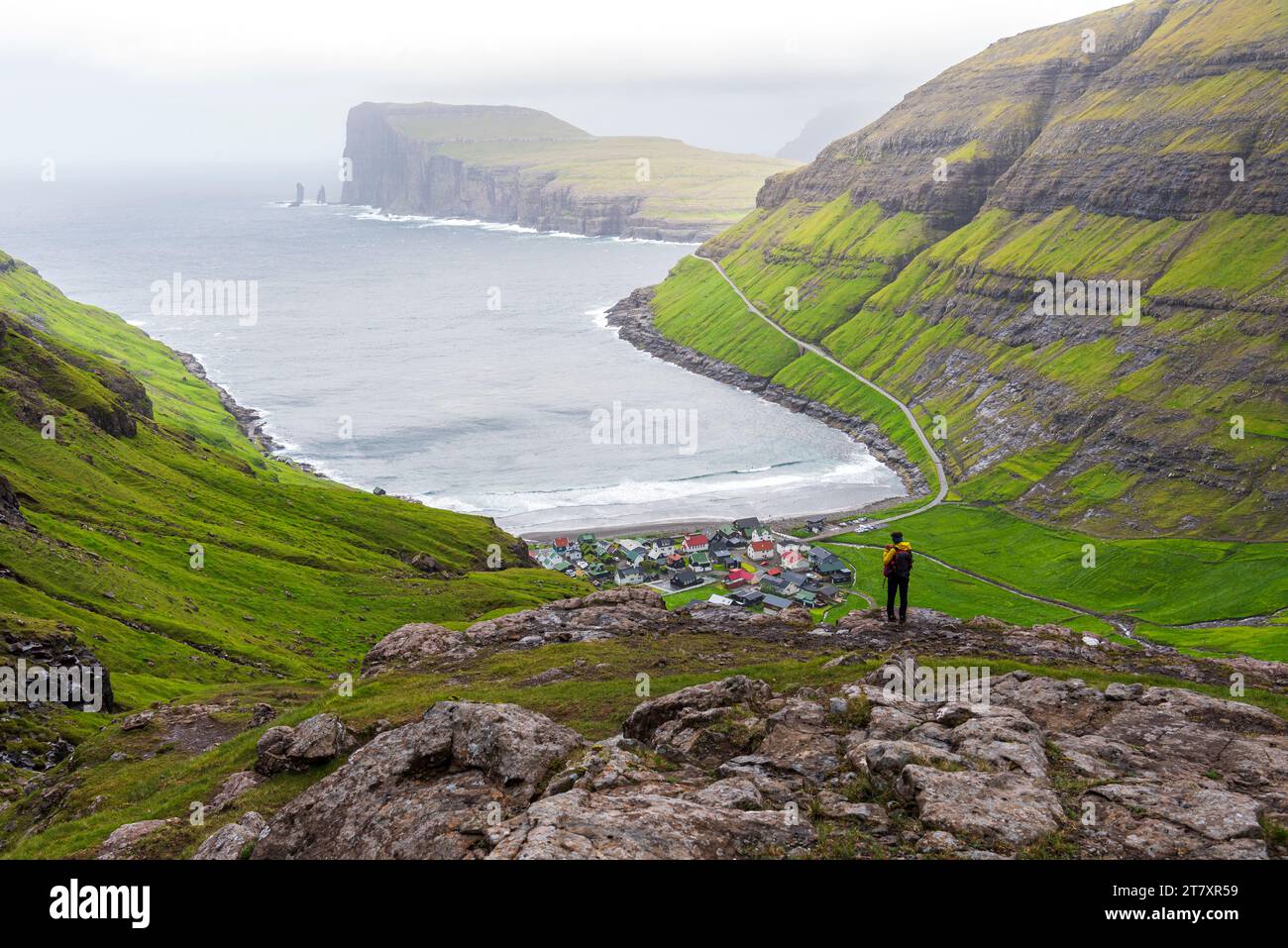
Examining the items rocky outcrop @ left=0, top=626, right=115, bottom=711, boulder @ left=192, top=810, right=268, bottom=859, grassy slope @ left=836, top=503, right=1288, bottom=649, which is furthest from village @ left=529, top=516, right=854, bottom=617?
boulder @ left=192, top=810, right=268, bottom=859

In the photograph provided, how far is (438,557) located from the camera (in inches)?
4045

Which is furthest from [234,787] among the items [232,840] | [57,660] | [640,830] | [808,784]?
[57,660]

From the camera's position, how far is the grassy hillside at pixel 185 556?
59469 mm

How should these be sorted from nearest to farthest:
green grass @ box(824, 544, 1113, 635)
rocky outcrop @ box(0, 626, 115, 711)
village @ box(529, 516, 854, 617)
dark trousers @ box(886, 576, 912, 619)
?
dark trousers @ box(886, 576, 912, 619) < rocky outcrop @ box(0, 626, 115, 711) < green grass @ box(824, 544, 1113, 635) < village @ box(529, 516, 854, 617)

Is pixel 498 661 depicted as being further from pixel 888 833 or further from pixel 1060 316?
pixel 1060 316

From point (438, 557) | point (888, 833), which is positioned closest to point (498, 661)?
point (888, 833)

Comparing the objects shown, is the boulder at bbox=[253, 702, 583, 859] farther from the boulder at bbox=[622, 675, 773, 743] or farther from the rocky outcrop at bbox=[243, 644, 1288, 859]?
the boulder at bbox=[622, 675, 773, 743]

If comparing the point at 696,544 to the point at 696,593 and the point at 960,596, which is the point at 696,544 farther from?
the point at 960,596

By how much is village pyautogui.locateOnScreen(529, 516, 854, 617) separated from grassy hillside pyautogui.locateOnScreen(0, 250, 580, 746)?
19.0 meters

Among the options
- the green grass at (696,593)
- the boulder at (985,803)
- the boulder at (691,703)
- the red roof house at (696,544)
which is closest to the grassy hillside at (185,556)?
the green grass at (696,593)

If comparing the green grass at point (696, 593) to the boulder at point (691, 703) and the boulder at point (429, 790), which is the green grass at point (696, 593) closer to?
the boulder at point (691, 703)

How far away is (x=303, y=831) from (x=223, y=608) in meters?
51.9

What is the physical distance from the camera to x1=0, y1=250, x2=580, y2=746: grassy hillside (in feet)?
195
